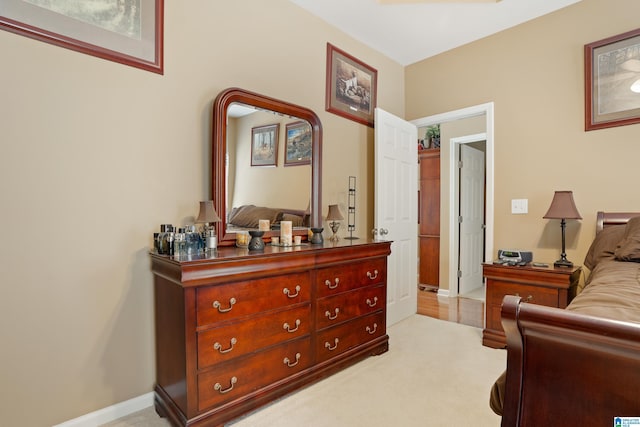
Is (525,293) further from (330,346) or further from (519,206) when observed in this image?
(330,346)

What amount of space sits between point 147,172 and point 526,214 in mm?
3108

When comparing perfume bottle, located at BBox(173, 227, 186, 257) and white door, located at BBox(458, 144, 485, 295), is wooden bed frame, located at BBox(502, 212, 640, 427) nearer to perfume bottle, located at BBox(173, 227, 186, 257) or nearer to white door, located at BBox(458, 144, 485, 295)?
perfume bottle, located at BBox(173, 227, 186, 257)

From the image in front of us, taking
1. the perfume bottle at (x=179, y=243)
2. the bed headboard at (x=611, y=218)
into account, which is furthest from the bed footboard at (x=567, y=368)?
the bed headboard at (x=611, y=218)

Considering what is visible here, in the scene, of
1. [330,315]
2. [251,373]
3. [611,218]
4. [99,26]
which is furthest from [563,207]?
[99,26]

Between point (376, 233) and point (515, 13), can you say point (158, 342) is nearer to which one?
point (376, 233)

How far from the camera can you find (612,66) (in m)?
2.54

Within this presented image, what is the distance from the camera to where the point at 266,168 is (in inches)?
94.3

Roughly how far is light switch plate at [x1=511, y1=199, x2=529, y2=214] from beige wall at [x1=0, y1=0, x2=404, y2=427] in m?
2.61

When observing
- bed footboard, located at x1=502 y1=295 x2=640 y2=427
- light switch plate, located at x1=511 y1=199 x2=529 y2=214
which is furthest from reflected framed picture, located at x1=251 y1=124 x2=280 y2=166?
light switch plate, located at x1=511 y1=199 x2=529 y2=214

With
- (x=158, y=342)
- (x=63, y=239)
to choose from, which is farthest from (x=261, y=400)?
(x=63, y=239)

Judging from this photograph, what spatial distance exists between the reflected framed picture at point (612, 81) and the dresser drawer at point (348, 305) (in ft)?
7.20

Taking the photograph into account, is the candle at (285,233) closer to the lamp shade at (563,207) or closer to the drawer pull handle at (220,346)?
the drawer pull handle at (220,346)

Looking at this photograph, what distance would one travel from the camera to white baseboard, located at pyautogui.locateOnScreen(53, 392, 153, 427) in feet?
5.59

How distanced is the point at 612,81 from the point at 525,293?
1.79m
